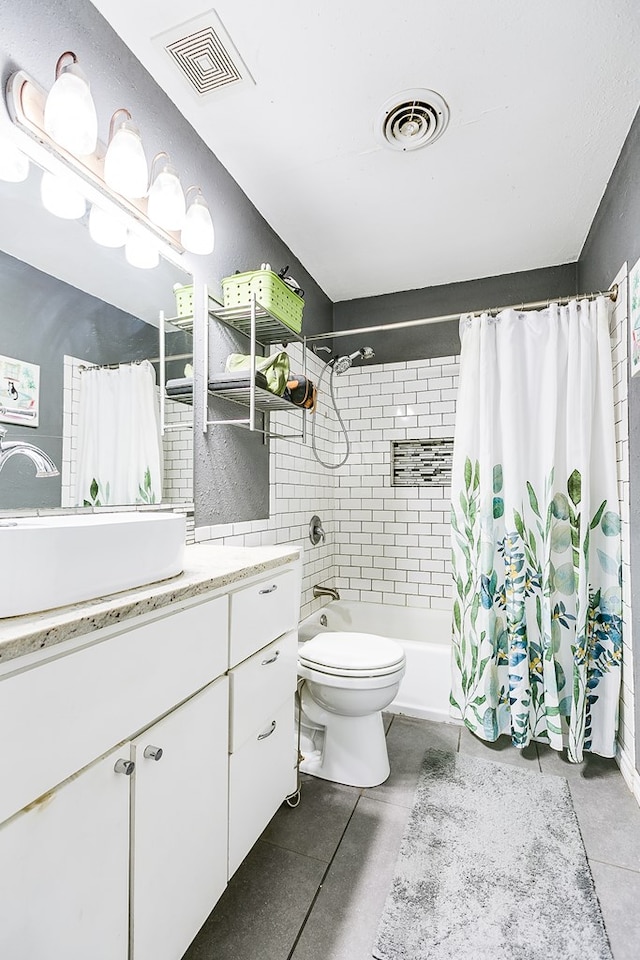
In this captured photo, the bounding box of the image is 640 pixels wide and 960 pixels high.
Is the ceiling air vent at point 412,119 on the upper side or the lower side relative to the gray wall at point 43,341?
upper

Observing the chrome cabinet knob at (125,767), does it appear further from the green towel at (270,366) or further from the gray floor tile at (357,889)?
the green towel at (270,366)

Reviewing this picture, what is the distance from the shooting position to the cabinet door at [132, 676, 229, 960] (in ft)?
2.83

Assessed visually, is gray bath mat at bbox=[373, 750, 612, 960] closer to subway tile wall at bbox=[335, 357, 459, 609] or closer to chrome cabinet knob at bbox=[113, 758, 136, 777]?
chrome cabinet knob at bbox=[113, 758, 136, 777]

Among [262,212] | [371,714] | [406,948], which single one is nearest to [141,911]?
[406,948]

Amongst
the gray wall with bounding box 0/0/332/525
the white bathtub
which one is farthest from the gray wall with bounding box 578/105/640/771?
the gray wall with bounding box 0/0/332/525

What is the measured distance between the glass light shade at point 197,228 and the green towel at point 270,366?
1.29 feet

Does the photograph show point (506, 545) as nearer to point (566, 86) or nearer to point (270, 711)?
point (270, 711)

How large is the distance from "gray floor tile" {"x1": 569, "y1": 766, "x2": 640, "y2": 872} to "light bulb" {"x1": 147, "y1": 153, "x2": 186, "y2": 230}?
2355 mm

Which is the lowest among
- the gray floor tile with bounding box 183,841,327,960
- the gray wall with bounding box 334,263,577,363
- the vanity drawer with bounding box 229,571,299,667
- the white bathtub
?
the gray floor tile with bounding box 183,841,327,960

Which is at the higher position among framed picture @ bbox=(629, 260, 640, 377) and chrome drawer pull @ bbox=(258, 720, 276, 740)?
framed picture @ bbox=(629, 260, 640, 377)

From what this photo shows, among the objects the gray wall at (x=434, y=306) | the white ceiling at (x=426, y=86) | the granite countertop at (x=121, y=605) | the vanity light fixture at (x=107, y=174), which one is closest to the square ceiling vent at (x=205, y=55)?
the white ceiling at (x=426, y=86)

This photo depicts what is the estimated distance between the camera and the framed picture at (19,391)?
1059mm

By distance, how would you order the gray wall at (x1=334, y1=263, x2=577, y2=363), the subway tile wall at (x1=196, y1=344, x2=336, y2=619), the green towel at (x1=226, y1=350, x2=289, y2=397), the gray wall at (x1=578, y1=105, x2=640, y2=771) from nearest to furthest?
1. the gray wall at (x1=578, y1=105, x2=640, y2=771)
2. the green towel at (x1=226, y1=350, x2=289, y2=397)
3. the subway tile wall at (x1=196, y1=344, x2=336, y2=619)
4. the gray wall at (x1=334, y1=263, x2=577, y2=363)

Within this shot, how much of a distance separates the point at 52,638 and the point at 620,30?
204 centimetres
